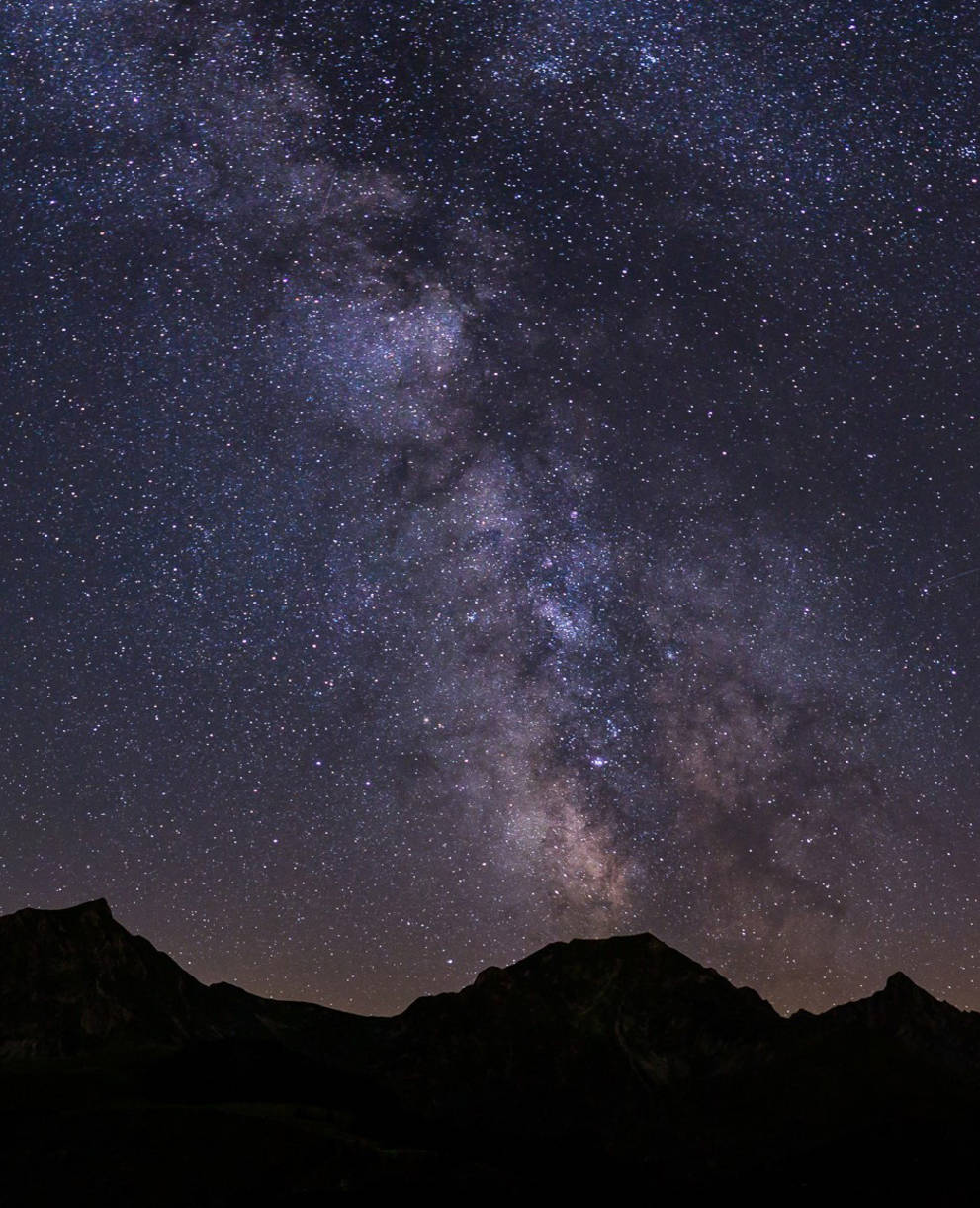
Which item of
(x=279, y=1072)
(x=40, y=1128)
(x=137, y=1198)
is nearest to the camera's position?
(x=137, y=1198)

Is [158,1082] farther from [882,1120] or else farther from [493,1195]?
[882,1120]

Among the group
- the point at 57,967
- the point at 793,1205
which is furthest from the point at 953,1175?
the point at 57,967

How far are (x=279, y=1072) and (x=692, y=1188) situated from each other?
68432 mm

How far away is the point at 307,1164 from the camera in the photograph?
92812mm

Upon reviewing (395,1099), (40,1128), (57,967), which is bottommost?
(395,1099)

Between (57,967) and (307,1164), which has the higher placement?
(307,1164)

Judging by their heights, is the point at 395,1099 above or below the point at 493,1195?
below

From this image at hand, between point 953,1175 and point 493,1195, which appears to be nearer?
point 493,1195

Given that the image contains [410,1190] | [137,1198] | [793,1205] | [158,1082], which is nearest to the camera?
[137,1198]

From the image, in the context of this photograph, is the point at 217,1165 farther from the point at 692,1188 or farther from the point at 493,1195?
the point at 692,1188

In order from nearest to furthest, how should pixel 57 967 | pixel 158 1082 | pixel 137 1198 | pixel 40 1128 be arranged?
pixel 137 1198
pixel 40 1128
pixel 158 1082
pixel 57 967

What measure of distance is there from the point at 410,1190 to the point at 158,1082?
6634 cm

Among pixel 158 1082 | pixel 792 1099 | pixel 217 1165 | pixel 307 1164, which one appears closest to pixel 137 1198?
pixel 217 1165

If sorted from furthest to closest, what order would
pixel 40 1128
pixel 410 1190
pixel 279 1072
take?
pixel 279 1072 → pixel 40 1128 → pixel 410 1190
